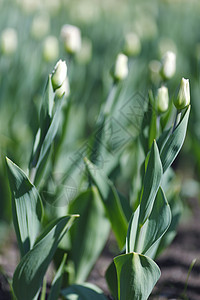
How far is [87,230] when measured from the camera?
1.36 metres

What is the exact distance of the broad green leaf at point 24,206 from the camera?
3.44 feet

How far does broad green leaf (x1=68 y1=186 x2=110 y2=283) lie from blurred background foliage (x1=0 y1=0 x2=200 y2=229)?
10.7 inches

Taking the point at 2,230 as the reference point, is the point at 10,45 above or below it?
above

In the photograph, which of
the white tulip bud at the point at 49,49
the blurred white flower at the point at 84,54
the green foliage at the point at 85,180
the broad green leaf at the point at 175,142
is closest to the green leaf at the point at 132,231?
the green foliage at the point at 85,180

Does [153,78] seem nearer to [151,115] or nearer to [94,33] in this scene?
[151,115]

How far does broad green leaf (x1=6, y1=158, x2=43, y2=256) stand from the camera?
1.05 meters

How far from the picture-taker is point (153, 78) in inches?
71.8

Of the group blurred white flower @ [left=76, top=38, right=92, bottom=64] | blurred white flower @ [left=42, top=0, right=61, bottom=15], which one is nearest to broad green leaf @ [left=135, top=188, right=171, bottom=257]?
blurred white flower @ [left=76, top=38, right=92, bottom=64]

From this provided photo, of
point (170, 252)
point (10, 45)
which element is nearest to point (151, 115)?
point (170, 252)

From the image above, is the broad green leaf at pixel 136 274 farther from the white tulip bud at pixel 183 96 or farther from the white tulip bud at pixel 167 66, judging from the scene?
the white tulip bud at pixel 167 66

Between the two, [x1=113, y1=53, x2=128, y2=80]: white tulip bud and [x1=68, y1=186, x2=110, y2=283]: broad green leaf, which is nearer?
[x1=68, y1=186, x2=110, y2=283]: broad green leaf

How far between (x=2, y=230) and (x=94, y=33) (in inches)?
87.1

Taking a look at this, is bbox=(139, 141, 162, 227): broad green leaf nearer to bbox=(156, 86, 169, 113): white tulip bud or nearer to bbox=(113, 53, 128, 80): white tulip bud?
bbox=(156, 86, 169, 113): white tulip bud

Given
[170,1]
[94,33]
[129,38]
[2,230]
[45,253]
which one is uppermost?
[170,1]
